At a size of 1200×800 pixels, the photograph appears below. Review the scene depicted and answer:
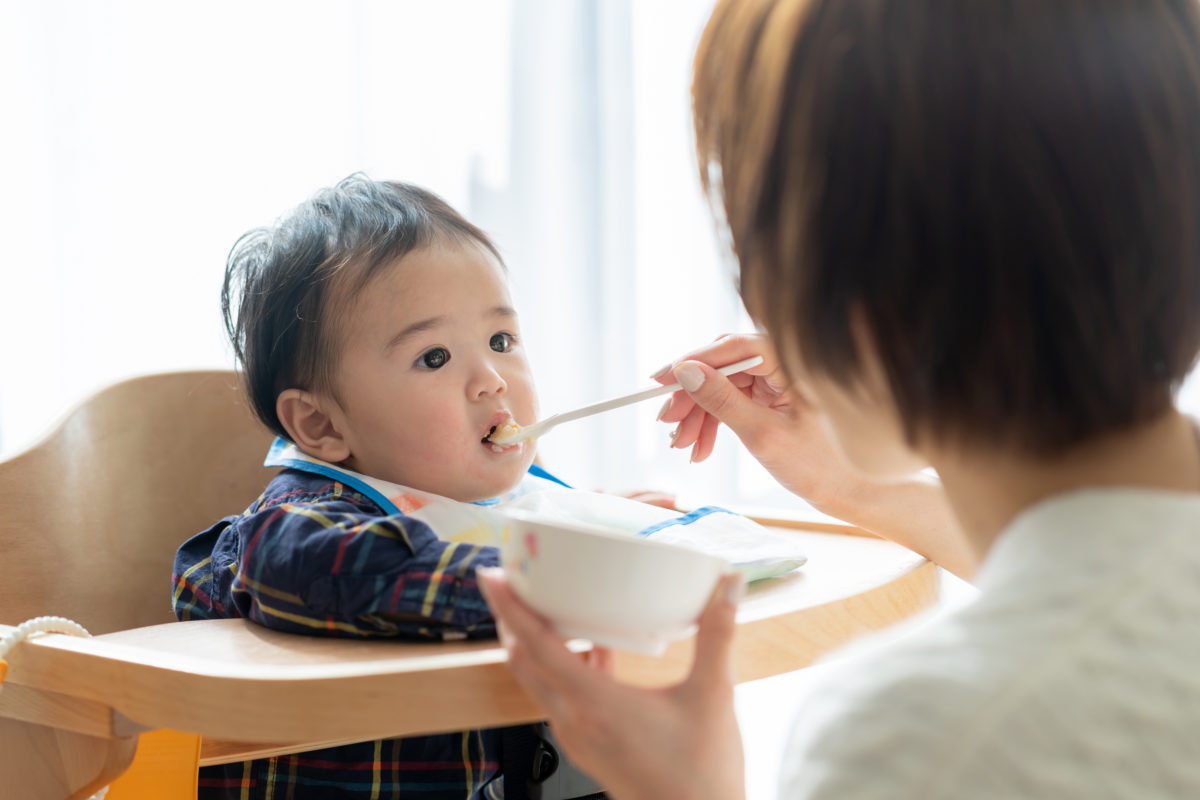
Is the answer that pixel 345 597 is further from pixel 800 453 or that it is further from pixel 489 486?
pixel 800 453

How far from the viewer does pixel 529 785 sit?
858mm

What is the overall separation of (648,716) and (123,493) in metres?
0.81

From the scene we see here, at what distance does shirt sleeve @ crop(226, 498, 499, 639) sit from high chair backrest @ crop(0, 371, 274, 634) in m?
0.39

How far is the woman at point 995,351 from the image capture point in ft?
1.42

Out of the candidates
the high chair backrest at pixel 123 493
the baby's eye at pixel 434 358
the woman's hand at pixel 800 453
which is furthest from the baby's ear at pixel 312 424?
the woman's hand at pixel 800 453

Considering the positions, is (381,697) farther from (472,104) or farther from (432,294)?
(472,104)

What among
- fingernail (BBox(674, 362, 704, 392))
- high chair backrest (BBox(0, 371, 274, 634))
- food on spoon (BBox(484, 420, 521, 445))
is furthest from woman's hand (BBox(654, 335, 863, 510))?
high chair backrest (BBox(0, 371, 274, 634))

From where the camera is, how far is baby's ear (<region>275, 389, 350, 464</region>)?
100 centimetres

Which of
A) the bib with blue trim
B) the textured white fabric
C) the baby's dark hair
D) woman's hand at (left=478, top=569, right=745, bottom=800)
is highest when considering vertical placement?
the baby's dark hair

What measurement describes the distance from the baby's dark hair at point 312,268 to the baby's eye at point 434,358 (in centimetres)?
9

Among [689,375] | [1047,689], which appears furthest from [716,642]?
[689,375]

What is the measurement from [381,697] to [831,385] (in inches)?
12.1

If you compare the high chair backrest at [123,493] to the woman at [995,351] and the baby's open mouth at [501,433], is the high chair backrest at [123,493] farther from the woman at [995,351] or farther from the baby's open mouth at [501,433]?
the woman at [995,351]

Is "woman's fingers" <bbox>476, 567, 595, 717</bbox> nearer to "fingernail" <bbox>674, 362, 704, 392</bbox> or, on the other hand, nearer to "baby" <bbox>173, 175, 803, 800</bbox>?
"baby" <bbox>173, 175, 803, 800</bbox>
